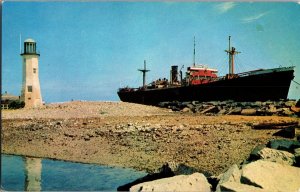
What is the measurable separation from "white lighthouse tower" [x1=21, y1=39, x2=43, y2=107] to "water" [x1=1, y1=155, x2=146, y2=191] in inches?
356

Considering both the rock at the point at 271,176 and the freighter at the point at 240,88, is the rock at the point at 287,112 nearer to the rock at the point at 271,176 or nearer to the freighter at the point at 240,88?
the freighter at the point at 240,88

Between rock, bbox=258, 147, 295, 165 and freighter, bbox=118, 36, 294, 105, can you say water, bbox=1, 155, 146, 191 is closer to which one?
rock, bbox=258, 147, 295, 165

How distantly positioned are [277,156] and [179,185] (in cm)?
186

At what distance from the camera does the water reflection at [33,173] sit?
20.7ft

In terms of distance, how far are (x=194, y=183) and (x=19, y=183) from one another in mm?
3286

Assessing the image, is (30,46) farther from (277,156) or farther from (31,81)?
(277,156)

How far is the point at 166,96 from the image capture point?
27.2m

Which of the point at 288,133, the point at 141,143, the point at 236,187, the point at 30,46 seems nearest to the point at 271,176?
the point at 236,187

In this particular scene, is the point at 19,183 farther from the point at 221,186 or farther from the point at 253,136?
the point at 253,136

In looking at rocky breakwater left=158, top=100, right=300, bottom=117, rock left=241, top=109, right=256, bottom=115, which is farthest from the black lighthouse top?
rock left=241, top=109, right=256, bottom=115

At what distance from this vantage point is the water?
20.8 feet

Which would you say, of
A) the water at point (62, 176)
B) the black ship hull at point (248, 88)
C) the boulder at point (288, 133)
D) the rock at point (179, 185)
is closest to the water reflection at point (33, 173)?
the water at point (62, 176)

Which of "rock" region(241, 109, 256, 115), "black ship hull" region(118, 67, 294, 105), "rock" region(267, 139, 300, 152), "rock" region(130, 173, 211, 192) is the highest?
"black ship hull" region(118, 67, 294, 105)

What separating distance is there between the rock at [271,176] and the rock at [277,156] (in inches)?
11.5
